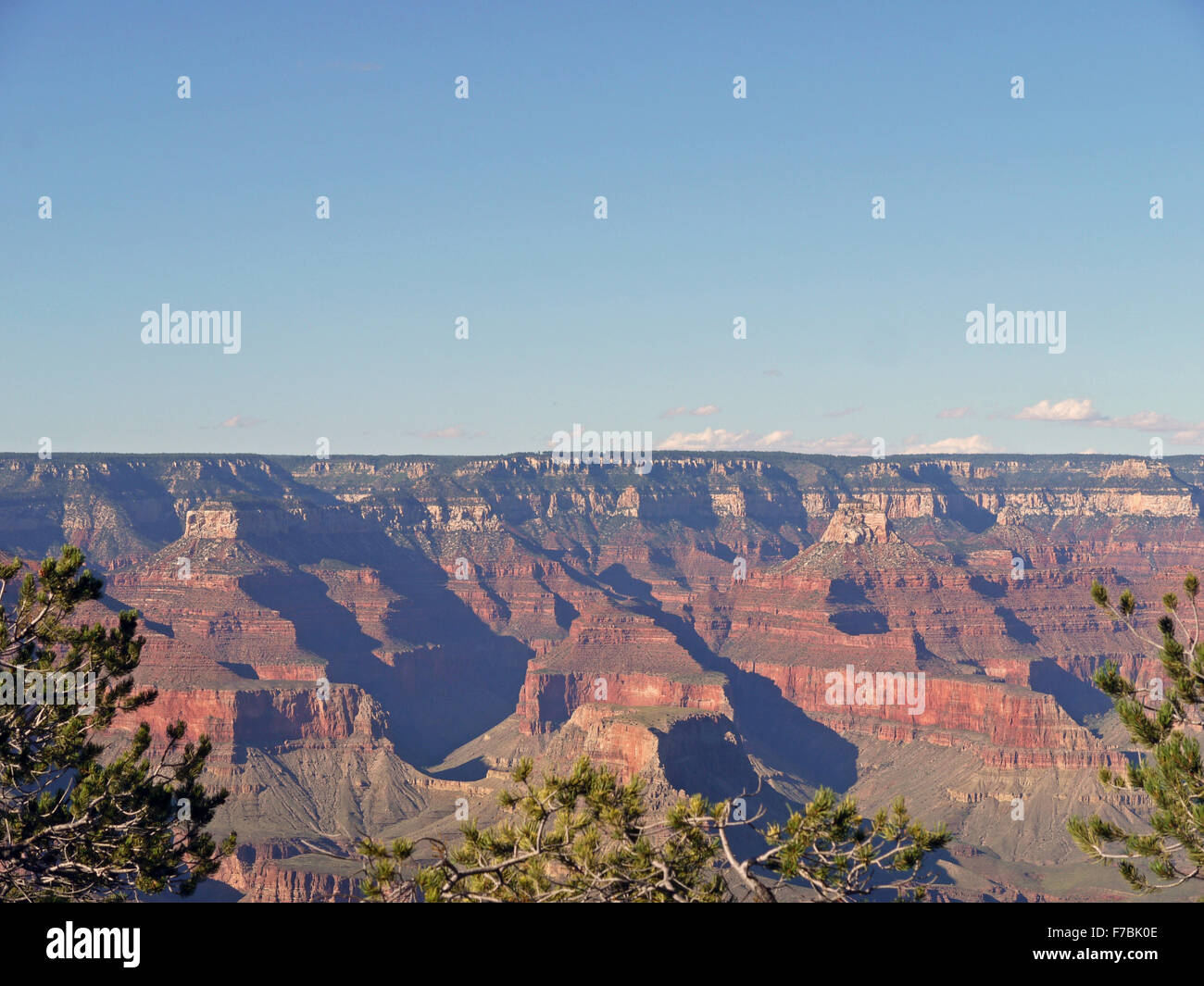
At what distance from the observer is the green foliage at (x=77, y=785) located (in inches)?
1384

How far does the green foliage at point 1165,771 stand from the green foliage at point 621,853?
18.6 ft

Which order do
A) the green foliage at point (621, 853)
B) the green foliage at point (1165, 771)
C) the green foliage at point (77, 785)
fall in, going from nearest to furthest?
the green foliage at point (621, 853), the green foliage at point (1165, 771), the green foliage at point (77, 785)

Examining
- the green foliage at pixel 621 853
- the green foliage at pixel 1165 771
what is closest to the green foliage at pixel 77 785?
the green foliage at pixel 621 853

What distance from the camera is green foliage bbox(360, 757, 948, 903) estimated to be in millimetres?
22781

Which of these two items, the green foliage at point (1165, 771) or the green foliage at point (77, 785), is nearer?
the green foliage at point (1165, 771)

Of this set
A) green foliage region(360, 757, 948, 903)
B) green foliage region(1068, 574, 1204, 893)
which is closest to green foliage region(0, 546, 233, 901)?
green foliage region(360, 757, 948, 903)

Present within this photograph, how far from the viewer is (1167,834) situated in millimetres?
28906

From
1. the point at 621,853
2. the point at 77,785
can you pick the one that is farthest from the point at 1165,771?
the point at 77,785

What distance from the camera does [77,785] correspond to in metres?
38.6

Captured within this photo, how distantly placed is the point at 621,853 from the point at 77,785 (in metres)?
22.3

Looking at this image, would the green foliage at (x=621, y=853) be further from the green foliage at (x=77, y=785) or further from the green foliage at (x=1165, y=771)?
the green foliage at (x=77, y=785)

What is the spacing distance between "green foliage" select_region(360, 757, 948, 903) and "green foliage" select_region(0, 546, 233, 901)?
1515 centimetres

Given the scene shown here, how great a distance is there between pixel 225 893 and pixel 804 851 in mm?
95191
